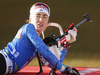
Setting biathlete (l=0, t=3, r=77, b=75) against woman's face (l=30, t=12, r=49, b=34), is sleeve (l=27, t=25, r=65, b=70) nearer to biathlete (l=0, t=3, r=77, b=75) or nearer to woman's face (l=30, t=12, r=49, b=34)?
biathlete (l=0, t=3, r=77, b=75)

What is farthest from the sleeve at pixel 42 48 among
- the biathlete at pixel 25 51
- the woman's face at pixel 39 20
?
the woman's face at pixel 39 20

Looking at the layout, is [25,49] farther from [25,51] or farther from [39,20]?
[39,20]

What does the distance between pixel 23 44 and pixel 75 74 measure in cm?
28

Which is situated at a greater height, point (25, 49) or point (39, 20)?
point (39, 20)

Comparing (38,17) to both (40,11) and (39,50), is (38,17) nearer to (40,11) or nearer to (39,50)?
(40,11)

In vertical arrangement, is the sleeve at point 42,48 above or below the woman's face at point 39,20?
below

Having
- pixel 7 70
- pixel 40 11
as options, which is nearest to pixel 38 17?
pixel 40 11

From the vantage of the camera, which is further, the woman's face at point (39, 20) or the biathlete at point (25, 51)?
the woman's face at point (39, 20)

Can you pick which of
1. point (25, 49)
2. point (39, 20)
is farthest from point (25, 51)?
point (39, 20)

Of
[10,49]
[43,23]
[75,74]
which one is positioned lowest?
[75,74]

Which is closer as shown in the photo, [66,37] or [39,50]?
[39,50]

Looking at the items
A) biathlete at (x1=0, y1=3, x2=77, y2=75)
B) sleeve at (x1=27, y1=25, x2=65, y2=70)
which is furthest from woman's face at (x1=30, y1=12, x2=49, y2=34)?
sleeve at (x1=27, y1=25, x2=65, y2=70)

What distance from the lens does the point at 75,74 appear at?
871mm

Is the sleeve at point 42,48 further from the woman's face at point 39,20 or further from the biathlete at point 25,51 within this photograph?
the woman's face at point 39,20
